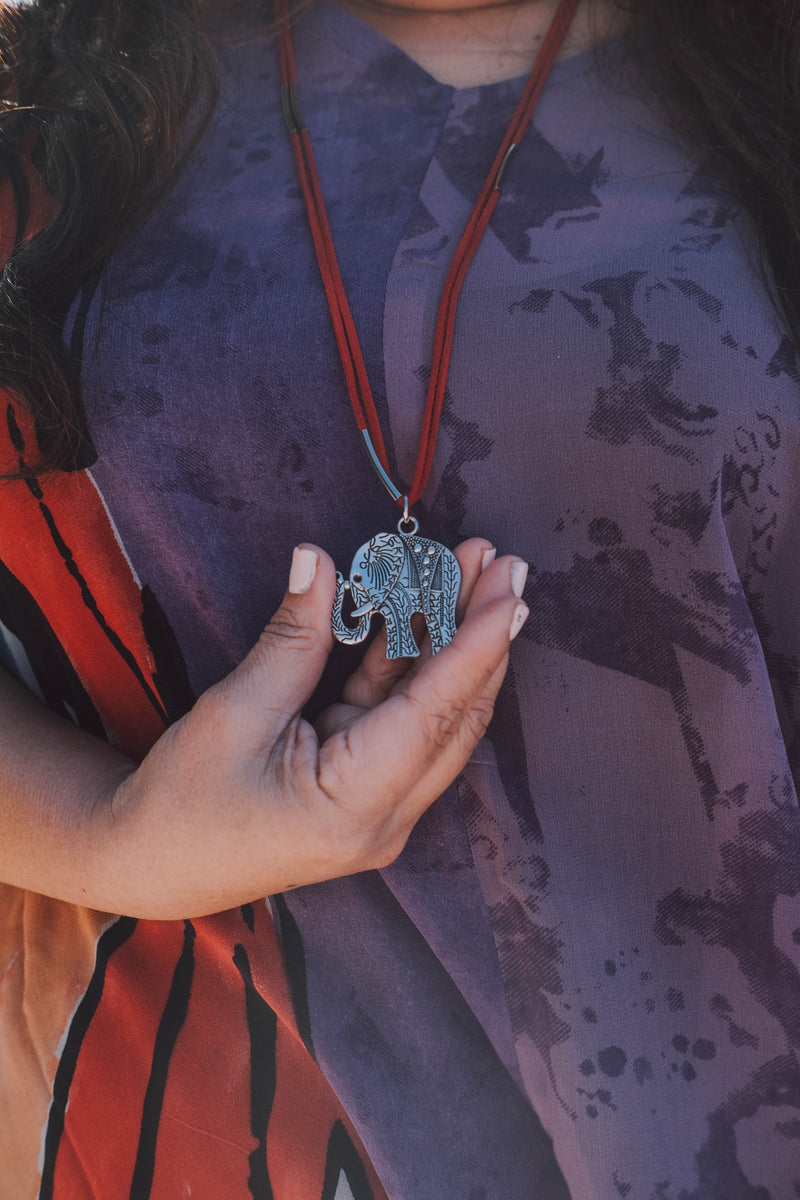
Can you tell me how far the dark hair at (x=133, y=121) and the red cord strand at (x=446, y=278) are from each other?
0.14 meters

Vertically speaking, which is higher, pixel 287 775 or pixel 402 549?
pixel 402 549

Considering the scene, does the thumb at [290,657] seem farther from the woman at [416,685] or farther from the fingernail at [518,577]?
the fingernail at [518,577]

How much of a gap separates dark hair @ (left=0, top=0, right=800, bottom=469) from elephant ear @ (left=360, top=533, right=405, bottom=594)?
37 centimetres

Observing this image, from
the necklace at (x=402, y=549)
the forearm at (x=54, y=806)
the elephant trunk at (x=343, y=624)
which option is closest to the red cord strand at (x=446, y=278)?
the necklace at (x=402, y=549)

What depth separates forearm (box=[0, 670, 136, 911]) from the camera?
97cm

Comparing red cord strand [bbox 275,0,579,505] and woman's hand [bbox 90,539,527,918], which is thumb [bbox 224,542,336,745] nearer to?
woman's hand [bbox 90,539,527,918]

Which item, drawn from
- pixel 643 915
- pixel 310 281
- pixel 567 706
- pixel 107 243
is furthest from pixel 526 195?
pixel 643 915

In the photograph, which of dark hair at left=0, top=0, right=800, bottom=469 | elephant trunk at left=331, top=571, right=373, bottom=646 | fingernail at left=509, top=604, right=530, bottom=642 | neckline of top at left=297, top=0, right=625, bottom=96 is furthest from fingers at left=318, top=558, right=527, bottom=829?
neckline of top at left=297, top=0, right=625, bottom=96

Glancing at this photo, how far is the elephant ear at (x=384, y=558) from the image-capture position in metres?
0.96

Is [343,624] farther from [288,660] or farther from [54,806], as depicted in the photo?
[54,806]

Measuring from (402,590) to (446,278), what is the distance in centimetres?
36

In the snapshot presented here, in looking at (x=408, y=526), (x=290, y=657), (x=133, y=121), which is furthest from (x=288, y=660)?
(x=133, y=121)

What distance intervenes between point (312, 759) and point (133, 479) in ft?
1.31

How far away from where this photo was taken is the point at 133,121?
1123 mm
